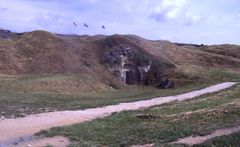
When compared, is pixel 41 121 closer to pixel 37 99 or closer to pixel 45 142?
pixel 45 142

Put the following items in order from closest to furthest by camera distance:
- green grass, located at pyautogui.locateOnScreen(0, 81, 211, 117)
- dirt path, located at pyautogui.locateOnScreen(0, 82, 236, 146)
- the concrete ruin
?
dirt path, located at pyautogui.locateOnScreen(0, 82, 236, 146), green grass, located at pyautogui.locateOnScreen(0, 81, 211, 117), the concrete ruin

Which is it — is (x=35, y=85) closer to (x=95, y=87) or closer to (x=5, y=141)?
(x=95, y=87)

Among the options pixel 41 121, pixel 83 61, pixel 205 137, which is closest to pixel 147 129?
pixel 205 137

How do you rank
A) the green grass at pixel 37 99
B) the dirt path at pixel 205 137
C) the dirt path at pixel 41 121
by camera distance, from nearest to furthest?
the dirt path at pixel 205 137 < the dirt path at pixel 41 121 < the green grass at pixel 37 99

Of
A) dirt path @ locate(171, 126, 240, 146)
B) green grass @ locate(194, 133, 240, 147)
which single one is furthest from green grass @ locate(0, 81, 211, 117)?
green grass @ locate(194, 133, 240, 147)

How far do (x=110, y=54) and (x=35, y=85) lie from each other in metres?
20.0

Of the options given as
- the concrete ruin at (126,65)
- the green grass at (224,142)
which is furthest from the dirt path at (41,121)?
the concrete ruin at (126,65)

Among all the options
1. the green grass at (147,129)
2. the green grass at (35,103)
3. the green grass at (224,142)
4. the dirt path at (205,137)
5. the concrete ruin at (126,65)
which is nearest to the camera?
the green grass at (224,142)

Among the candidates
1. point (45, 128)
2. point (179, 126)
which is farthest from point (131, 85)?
point (179, 126)

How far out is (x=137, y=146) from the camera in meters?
15.5

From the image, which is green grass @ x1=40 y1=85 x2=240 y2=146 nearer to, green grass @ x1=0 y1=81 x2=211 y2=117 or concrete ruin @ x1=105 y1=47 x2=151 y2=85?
green grass @ x1=0 y1=81 x2=211 y2=117

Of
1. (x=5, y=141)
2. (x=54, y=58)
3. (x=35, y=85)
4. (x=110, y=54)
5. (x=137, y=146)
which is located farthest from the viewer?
(x=110, y=54)

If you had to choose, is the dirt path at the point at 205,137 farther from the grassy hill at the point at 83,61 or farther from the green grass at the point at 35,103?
the grassy hill at the point at 83,61

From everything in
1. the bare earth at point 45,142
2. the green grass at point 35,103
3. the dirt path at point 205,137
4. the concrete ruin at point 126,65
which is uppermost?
the concrete ruin at point 126,65
